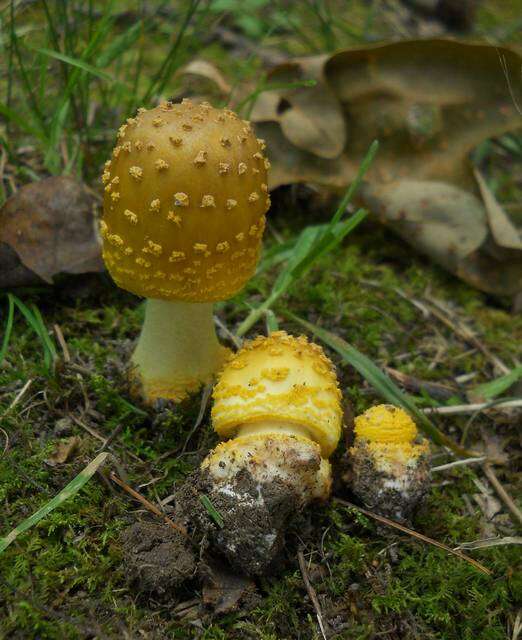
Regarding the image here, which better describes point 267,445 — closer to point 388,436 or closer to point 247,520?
point 247,520

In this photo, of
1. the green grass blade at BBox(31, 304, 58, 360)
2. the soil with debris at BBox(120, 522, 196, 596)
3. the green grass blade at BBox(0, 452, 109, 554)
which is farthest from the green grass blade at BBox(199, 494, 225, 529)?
the green grass blade at BBox(31, 304, 58, 360)

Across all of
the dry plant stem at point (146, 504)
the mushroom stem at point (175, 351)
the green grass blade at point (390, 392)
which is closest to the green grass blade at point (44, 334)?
the mushroom stem at point (175, 351)

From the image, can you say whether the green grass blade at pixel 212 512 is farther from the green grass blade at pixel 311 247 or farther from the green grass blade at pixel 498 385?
the green grass blade at pixel 498 385

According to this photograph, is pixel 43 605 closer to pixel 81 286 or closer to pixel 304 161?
pixel 81 286

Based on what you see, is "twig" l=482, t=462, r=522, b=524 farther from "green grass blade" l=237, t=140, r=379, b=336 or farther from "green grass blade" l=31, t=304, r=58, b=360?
"green grass blade" l=31, t=304, r=58, b=360

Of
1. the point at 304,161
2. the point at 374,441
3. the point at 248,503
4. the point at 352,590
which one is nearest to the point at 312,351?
the point at 374,441

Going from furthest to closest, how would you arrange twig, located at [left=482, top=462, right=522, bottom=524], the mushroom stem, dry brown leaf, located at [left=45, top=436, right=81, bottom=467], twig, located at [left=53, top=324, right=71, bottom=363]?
twig, located at [left=53, top=324, right=71, bottom=363] < the mushroom stem < twig, located at [left=482, top=462, right=522, bottom=524] < dry brown leaf, located at [left=45, top=436, right=81, bottom=467]

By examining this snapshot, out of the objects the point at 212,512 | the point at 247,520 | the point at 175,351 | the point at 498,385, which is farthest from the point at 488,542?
the point at 175,351
